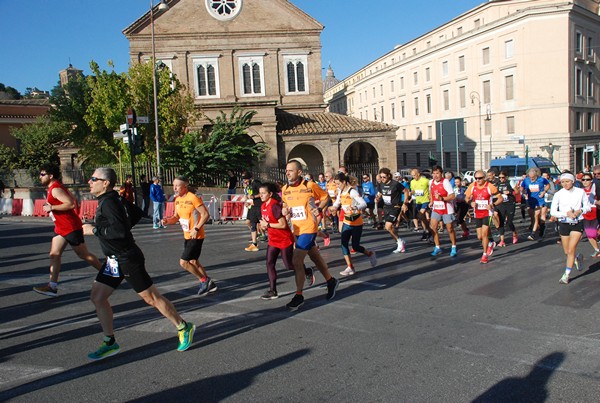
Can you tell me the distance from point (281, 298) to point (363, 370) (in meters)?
3.10

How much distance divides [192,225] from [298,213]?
1.77 meters

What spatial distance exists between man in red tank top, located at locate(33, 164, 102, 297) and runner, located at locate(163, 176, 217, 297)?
1.50 meters

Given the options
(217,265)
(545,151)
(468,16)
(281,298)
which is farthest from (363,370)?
(468,16)

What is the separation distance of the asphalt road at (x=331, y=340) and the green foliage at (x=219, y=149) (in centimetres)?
1709

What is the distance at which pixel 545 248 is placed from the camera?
41.4 feet

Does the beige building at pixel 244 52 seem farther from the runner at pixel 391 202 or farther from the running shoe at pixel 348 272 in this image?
the running shoe at pixel 348 272

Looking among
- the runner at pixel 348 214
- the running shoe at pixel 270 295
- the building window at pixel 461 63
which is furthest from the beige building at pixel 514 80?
the running shoe at pixel 270 295

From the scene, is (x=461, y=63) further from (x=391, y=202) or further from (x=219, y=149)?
(x=391, y=202)

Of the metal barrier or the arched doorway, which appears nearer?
the metal barrier

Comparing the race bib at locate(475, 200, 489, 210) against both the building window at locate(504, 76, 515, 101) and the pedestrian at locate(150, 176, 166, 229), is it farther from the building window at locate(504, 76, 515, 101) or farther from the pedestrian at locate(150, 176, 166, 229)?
the building window at locate(504, 76, 515, 101)

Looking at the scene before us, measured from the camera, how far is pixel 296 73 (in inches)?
1526

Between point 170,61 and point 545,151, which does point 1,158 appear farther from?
point 545,151

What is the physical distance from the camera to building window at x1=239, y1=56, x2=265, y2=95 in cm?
3816

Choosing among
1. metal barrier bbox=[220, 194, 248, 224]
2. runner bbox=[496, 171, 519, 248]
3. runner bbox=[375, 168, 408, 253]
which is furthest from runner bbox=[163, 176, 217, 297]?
metal barrier bbox=[220, 194, 248, 224]
